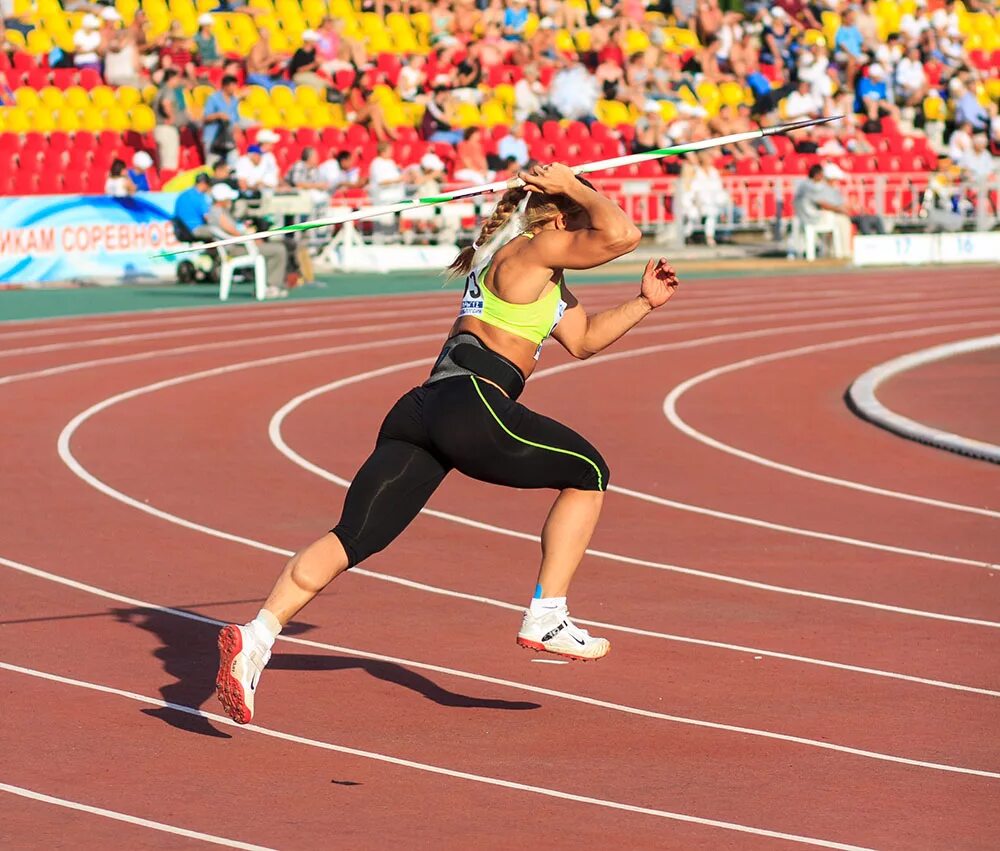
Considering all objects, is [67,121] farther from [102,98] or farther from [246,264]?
[246,264]

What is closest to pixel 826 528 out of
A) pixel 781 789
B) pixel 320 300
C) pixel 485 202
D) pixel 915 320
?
pixel 781 789

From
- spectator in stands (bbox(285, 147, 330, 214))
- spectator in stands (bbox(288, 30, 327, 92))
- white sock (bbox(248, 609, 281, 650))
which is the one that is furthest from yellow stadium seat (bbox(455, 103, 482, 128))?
white sock (bbox(248, 609, 281, 650))

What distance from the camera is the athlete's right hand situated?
6.26m

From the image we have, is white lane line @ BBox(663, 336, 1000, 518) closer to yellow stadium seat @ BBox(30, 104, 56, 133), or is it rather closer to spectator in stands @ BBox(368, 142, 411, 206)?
spectator in stands @ BBox(368, 142, 411, 206)

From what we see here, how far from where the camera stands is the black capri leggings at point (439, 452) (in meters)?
6.38

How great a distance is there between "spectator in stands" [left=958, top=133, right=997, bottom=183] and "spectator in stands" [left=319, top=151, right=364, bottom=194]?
10900mm

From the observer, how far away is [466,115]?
32.7m

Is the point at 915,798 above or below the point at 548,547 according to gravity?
below

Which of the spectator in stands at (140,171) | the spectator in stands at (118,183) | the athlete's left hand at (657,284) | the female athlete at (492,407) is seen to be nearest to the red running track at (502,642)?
the female athlete at (492,407)

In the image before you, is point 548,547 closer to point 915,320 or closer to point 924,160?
point 915,320

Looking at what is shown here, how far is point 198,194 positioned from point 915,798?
20.6 m

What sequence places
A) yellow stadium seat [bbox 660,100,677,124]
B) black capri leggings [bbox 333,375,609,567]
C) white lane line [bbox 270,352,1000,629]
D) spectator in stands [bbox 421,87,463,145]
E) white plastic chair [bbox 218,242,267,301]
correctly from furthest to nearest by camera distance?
yellow stadium seat [bbox 660,100,677,124], spectator in stands [bbox 421,87,463,145], white plastic chair [bbox 218,242,267,301], white lane line [bbox 270,352,1000,629], black capri leggings [bbox 333,375,609,567]

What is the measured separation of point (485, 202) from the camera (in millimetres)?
30469

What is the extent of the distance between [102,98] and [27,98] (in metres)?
1.06
